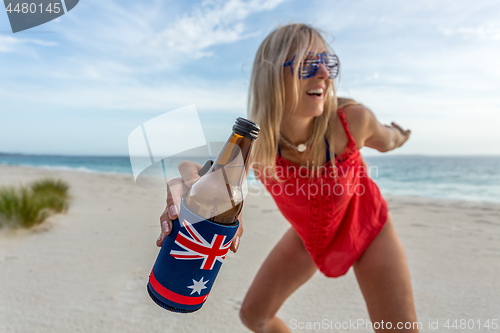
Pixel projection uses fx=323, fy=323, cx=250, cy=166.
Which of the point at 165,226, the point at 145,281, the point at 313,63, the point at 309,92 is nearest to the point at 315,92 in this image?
the point at 309,92

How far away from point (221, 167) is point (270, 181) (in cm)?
126

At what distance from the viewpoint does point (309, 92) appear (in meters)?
2.14

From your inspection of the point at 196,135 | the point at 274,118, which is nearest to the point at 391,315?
the point at 274,118

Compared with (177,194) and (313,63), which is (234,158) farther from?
(313,63)

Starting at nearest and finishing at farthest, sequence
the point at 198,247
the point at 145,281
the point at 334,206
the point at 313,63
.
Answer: the point at 198,247 < the point at 313,63 < the point at 334,206 < the point at 145,281

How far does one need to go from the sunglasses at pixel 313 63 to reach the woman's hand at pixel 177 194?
47.9 inches

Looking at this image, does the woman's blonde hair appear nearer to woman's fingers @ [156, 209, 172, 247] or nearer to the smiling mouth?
the smiling mouth

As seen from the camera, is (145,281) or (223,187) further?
(145,281)

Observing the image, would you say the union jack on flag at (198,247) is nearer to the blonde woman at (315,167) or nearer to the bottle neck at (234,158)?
the bottle neck at (234,158)

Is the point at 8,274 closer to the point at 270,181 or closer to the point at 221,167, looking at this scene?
the point at 270,181

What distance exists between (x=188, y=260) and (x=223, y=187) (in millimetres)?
269

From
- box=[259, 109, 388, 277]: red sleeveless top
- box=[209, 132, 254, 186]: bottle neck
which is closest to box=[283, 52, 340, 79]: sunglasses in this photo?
box=[259, 109, 388, 277]: red sleeveless top

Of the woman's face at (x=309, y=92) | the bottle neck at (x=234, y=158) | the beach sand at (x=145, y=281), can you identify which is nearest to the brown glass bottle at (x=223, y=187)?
the bottle neck at (x=234, y=158)

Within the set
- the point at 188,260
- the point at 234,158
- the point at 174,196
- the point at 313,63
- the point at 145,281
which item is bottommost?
the point at 145,281
